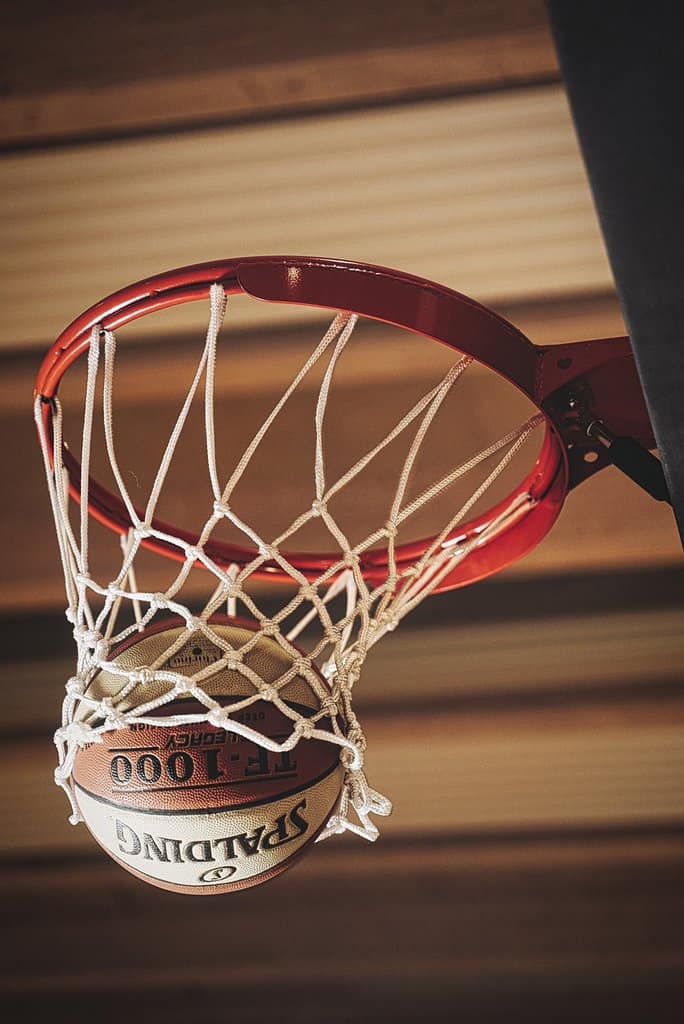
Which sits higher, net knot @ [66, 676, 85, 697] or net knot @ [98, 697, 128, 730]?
net knot @ [66, 676, 85, 697]

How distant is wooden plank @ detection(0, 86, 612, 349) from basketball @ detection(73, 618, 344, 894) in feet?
3.45

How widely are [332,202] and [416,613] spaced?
1020 mm

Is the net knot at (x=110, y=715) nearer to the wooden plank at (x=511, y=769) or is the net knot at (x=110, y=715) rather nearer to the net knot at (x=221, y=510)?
the net knot at (x=221, y=510)

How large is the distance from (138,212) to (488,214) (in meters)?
0.73

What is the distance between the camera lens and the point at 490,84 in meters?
1.76

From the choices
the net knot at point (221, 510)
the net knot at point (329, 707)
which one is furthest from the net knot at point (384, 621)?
the net knot at point (221, 510)

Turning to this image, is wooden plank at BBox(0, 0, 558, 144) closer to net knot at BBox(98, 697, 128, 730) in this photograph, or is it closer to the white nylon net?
the white nylon net

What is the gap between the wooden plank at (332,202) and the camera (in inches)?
70.5

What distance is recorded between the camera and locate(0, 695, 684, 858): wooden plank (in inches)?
93.4

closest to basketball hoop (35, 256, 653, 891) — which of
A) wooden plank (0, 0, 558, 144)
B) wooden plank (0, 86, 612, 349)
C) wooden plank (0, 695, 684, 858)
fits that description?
wooden plank (0, 86, 612, 349)

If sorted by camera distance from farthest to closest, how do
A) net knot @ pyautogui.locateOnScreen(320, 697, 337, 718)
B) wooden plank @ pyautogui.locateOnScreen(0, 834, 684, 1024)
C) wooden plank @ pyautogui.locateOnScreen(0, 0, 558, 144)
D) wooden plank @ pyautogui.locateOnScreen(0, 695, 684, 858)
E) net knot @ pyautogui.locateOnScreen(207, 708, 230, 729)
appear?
wooden plank @ pyautogui.locateOnScreen(0, 834, 684, 1024) < wooden plank @ pyautogui.locateOnScreen(0, 695, 684, 858) < wooden plank @ pyautogui.locateOnScreen(0, 0, 558, 144) < net knot @ pyautogui.locateOnScreen(320, 697, 337, 718) < net knot @ pyautogui.locateOnScreen(207, 708, 230, 729)

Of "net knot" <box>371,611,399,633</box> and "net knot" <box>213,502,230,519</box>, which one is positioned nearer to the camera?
"net knot" <box>213,502,230,519</box>

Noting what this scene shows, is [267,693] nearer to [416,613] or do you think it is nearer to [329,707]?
[329,707]

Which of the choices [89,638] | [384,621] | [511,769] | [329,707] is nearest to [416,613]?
[511,769]
